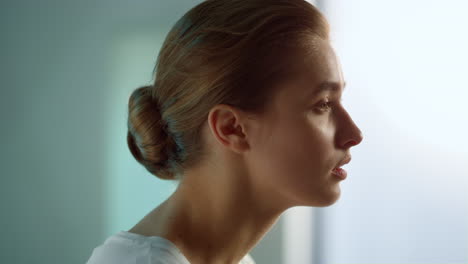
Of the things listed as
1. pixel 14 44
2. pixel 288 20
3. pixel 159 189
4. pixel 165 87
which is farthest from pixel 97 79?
pixel 288 20

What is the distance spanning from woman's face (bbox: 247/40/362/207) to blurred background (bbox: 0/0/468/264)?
595mm

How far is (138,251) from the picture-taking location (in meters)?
0.76

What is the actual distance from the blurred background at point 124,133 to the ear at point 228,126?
28.9 inches

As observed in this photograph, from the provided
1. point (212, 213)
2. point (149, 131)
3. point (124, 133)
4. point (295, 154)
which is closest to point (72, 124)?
→ point (124, 133)

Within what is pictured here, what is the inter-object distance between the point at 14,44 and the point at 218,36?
41.0 inches

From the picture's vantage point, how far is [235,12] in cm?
81

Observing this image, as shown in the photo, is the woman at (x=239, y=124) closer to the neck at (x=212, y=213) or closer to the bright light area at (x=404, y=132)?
the neck at (x=212, y=213)

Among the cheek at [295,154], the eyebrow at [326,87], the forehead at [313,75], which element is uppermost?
the forehead at [313,75]

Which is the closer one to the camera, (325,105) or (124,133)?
(325,105)

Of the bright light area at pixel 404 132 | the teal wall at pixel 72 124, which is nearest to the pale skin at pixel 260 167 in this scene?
the bright light area at pixel 404 132

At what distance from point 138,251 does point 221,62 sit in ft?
1.12

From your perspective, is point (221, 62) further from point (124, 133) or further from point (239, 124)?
point (124, 133)

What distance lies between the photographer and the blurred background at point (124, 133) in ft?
4.33

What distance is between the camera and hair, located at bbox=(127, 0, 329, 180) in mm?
788
